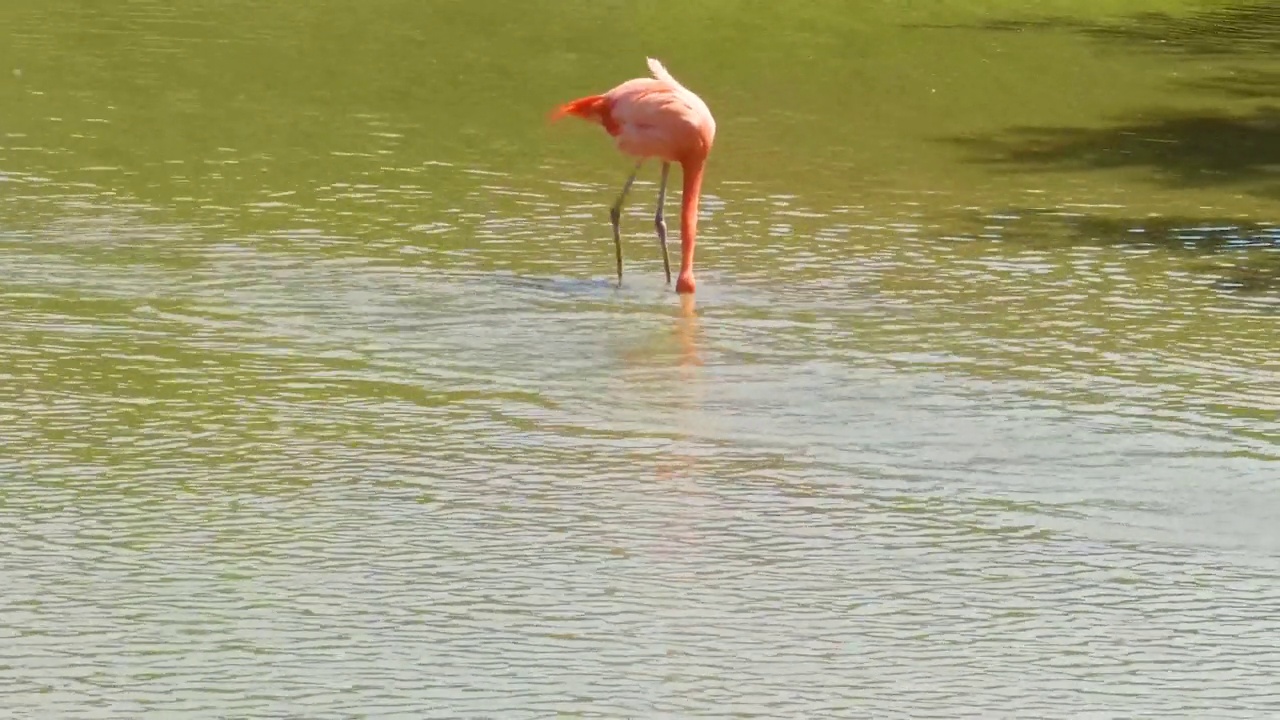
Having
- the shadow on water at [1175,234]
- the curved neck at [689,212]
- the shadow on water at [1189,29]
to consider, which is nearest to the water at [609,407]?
the shadow on water at [1175,234]

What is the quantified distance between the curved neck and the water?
200mm

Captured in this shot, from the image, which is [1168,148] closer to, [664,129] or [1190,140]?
[1190,140]

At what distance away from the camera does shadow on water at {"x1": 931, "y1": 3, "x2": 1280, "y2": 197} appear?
12.0m

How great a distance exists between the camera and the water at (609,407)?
213 inches

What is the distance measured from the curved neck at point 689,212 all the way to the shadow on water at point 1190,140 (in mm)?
3217

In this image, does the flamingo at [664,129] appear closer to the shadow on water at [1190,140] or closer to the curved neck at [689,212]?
the curved neck at [689,212]

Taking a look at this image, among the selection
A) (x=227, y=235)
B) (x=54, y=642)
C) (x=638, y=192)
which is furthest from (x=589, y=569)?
(x=638, y=192)

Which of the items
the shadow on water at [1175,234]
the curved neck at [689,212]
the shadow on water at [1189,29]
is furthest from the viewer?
the shadow on water at [1189,29]

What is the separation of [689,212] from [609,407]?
1862 millimetres

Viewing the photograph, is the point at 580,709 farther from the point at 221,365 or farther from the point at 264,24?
the point at 264,24

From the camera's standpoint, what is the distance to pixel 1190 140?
1290 centimetres

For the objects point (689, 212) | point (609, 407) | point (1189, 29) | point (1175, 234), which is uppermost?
point (1189, 29)

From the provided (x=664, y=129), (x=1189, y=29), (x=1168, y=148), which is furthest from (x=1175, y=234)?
(x=1189, y=29)

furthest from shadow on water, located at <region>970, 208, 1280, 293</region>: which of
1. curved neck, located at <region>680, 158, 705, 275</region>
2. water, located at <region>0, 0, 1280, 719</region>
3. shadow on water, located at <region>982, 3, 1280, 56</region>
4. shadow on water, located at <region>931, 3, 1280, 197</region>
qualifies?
shadow on water, located at <region>982, 3, 1280, 56</region>
